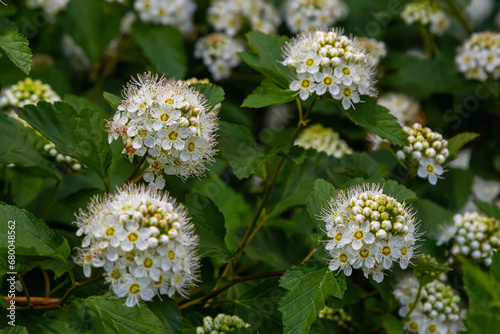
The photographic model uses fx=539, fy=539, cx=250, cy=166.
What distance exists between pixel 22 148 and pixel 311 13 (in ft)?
6.61

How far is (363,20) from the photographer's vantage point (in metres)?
3.66

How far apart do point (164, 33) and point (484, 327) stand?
101 inches

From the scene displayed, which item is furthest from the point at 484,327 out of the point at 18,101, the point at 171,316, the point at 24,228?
the point at 18,101

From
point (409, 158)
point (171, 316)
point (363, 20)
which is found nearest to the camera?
point (171, 316)

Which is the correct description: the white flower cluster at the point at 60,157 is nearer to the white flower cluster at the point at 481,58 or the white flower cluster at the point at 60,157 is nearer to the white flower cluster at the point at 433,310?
the white flower cluster at the point at 433,310

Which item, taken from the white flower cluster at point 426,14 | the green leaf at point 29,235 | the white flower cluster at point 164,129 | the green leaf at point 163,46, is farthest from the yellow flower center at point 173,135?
the white flower cluster at point 426,14

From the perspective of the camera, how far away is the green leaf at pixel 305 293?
158 centimetres

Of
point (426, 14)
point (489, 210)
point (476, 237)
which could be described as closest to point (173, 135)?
point (476, 237)

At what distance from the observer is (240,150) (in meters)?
2.01

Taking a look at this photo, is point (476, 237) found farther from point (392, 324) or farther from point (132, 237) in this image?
point (132, 237)

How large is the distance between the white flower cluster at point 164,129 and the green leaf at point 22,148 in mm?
459

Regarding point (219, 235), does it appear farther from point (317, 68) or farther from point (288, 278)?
point (317, 68)

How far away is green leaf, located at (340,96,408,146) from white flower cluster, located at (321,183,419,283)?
31 centimetres

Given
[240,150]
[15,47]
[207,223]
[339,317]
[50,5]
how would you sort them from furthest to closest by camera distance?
[50,5] < [339,317] < [240,150] < [207,223] < [15,47]
